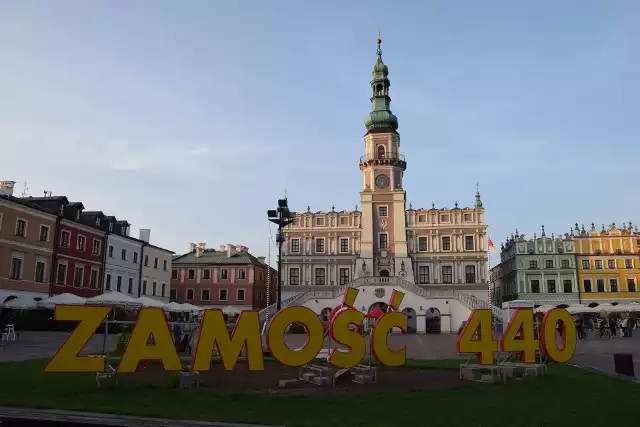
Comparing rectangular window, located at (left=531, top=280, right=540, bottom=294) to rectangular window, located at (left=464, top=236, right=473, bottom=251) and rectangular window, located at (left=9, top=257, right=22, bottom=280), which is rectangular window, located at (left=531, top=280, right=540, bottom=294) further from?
rectangular window, located at (left=9, top=257, right=22, bottom=280)

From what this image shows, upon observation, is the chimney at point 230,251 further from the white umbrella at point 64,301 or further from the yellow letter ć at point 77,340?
the yellow letter ć at point 77,340

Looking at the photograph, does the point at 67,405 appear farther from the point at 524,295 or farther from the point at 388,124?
the point at 524,295

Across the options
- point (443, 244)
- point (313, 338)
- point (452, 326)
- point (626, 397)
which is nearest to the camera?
point (626, 397)

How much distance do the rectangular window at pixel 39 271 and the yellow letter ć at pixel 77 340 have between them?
35.0m

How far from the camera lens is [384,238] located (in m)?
63.8

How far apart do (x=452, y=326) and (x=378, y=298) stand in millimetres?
7908

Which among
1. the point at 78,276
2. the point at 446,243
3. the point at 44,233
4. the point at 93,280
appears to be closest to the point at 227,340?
the point at 44,233

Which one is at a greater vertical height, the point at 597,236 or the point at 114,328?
the point at 597,236

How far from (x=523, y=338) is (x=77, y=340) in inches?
527

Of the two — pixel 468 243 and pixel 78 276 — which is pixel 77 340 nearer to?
pixel 78 276

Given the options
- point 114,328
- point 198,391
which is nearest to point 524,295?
point 114,328

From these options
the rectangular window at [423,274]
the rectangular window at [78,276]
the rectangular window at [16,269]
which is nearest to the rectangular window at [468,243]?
the rectangular window at [423,274]

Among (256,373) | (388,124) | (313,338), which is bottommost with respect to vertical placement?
(256,373)

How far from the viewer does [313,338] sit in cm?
1526
